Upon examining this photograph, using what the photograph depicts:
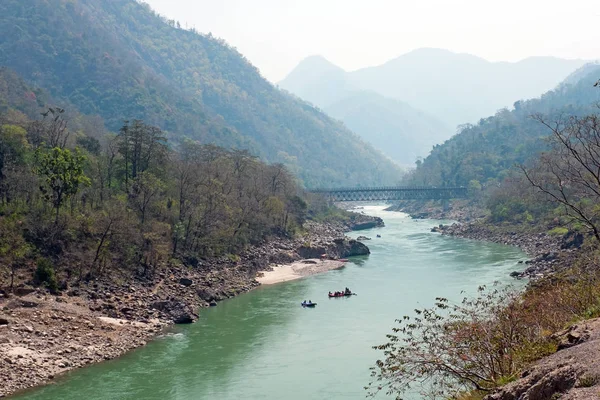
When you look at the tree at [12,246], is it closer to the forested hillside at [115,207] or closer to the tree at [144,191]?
the forested hillside at [115,207]

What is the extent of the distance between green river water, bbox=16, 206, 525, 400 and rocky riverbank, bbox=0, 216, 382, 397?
103 cm

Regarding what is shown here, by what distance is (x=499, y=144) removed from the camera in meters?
142

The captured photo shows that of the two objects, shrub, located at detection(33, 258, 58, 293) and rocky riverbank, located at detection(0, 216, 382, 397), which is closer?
rocky riverbank, located at detection(0, 216, 382, 397)

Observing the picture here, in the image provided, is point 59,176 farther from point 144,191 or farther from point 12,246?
point 144,191

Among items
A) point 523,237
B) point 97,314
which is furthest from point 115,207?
point 523,237

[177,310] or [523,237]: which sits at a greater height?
[523,237]

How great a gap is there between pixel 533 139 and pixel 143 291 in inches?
4269

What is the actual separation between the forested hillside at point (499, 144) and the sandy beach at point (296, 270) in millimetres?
61794

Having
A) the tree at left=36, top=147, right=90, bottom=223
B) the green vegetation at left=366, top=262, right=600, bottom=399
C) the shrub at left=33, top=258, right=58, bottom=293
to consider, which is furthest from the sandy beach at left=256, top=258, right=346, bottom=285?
the green vegetation at left=366, top=262, right=600, bottom=399

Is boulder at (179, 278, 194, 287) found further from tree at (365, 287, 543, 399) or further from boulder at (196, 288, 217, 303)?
tree at (365, 287, 543, 399)

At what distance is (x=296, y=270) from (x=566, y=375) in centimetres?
4673

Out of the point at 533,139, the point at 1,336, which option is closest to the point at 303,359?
the point at 1,336

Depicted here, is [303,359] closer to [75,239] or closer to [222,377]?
[222,377]

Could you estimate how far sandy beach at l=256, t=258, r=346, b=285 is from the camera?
52794 millimetres
